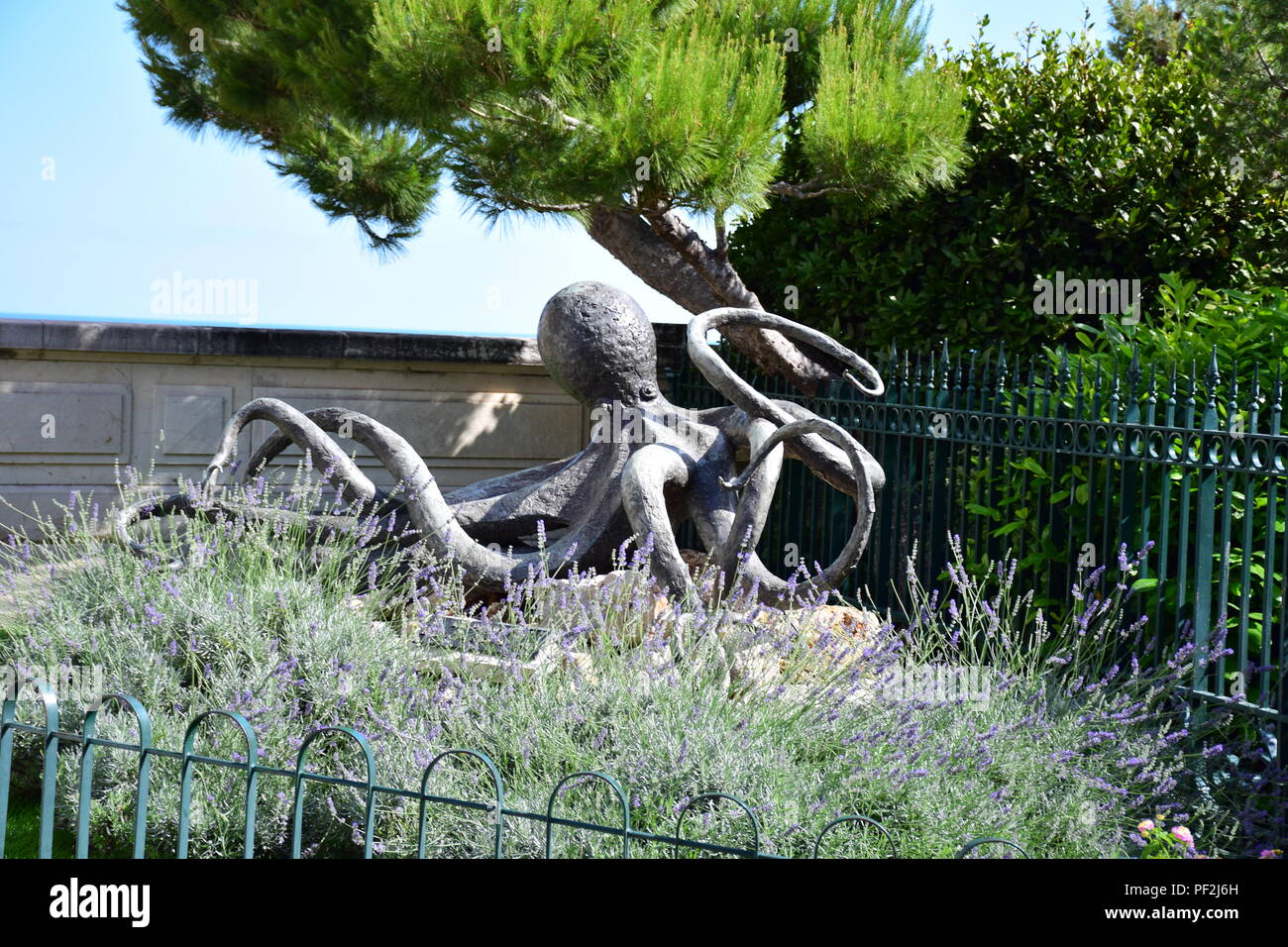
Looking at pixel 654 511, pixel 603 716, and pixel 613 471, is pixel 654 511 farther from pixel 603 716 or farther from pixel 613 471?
pixel 603 716

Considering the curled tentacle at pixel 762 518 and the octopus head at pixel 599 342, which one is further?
the octopus head at pixel 599 342

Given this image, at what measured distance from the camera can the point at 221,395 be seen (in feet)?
30.1

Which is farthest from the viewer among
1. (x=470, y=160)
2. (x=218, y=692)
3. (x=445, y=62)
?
(x=470, y=160)

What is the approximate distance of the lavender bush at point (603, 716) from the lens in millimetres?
3910

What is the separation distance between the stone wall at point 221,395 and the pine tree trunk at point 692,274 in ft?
4.49

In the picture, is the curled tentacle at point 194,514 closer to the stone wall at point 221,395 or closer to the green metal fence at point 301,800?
the green metal fence at point 301,800

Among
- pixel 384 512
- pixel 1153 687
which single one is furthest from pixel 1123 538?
pixel 384 512

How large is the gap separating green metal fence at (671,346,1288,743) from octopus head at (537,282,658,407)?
64.3 inches

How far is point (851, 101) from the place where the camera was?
7.92 meters

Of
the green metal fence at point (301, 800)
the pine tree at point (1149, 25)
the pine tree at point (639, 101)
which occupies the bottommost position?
the green metal fence at point (301, 800)

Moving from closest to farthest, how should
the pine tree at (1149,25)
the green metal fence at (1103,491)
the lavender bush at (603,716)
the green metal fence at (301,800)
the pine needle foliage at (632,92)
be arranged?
1. the green metal fence at (301,800)
2. the lavender bush at (603,716)
3. the green metal fence at (1103,491)
4. the pine needle foliage at (632,92)
5. the pine tree at (1149,25)

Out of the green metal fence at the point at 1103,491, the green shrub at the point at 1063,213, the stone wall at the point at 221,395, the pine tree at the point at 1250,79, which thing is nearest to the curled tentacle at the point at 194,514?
the stone wall at the point at 221,395

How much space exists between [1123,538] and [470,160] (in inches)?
171
